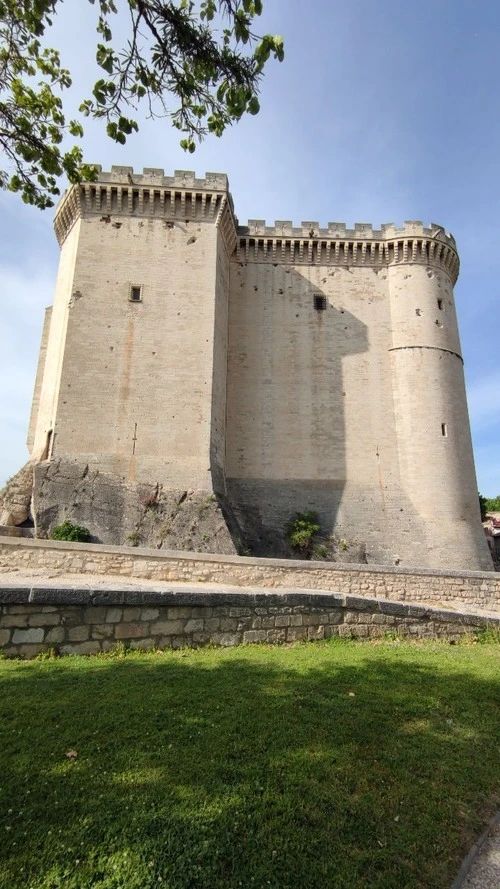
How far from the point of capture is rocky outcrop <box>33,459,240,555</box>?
13961 mm

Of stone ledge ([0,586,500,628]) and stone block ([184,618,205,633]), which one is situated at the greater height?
stone ledge ([0,586,500,628])

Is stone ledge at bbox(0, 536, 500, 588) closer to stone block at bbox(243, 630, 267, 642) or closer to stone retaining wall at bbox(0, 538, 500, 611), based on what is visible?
stone retaining wall at bbox(0, 538, 500, 611)

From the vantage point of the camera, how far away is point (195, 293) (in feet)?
56.6

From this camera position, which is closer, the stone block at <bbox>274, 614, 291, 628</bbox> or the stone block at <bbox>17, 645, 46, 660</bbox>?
the stone block at <bbox>17, 645, 46, 660</bbox>

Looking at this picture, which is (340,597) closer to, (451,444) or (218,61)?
(218,61)

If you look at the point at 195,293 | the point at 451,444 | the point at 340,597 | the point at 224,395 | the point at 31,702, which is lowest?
the point at 31,702

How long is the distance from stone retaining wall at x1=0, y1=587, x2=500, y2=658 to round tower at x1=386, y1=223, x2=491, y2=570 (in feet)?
33.5

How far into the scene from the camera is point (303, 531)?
1666 centimetres

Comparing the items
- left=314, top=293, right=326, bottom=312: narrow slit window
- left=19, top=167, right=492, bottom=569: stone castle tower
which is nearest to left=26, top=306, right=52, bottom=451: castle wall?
left=19, top=167, right=492, bottom=569: stone castle tower

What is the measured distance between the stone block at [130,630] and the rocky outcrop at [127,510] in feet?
28.6

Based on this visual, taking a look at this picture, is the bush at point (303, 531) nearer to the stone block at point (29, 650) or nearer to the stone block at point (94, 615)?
the stone block at point (94, 615)

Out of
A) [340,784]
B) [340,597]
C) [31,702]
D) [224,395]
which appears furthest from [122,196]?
[340,784]

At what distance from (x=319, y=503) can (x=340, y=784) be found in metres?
14.9

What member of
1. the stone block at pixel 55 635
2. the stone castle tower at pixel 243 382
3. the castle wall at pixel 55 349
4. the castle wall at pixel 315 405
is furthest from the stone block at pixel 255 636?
the castle wall at pixel 55 349
